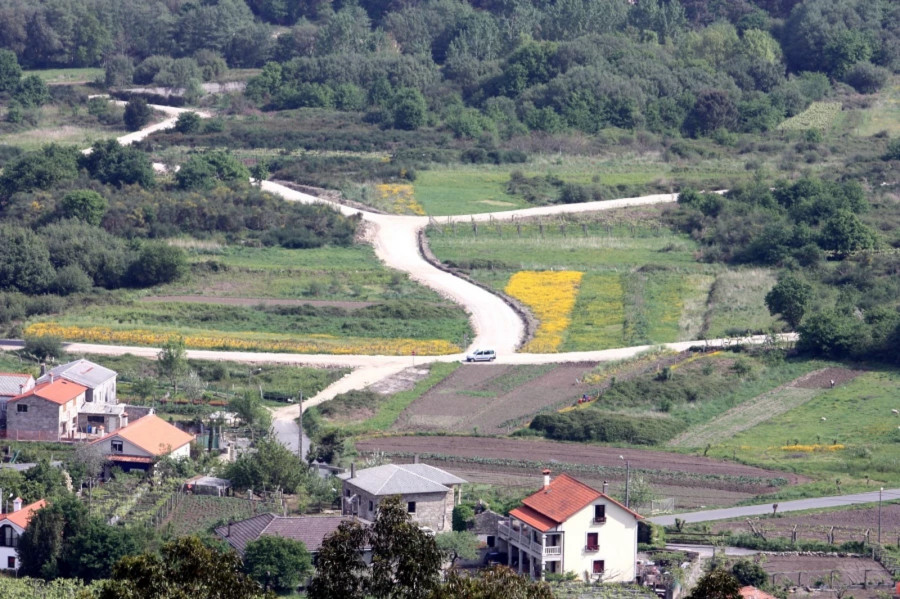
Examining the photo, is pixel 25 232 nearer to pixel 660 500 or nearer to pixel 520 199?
pixel 520 199

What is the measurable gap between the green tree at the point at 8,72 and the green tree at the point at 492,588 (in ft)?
362

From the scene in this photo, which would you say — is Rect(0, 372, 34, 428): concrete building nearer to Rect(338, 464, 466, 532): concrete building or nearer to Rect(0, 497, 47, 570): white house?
Rect(0, 497, 47, 570): white house

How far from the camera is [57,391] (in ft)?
217

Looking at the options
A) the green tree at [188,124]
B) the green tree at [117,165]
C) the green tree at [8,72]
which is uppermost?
the green tree at [8,72]

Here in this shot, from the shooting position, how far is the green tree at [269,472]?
189ft

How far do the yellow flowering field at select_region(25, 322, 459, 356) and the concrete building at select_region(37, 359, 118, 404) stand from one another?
8423 mm

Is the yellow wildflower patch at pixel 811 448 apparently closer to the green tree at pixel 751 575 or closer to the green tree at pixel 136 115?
the green tree at pixel 751 575

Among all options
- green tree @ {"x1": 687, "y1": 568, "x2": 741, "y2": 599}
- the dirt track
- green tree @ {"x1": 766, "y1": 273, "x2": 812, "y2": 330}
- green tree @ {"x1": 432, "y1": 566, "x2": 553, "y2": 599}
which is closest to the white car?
the dirt track

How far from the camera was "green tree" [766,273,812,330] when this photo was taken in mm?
82188

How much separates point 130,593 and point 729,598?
26.8 feet

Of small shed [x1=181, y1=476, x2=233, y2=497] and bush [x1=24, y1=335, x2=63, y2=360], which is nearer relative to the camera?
small shed [x1=181, y1=476, x2=233, y2=497]

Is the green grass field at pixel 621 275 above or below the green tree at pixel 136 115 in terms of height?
below

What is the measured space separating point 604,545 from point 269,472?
1217 cm

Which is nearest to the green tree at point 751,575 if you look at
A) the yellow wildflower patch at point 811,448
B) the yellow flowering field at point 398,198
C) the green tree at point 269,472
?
the green tree at point 269,472
